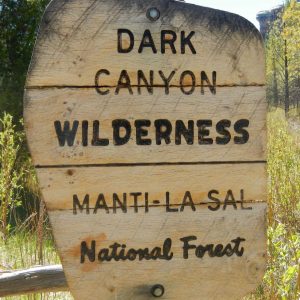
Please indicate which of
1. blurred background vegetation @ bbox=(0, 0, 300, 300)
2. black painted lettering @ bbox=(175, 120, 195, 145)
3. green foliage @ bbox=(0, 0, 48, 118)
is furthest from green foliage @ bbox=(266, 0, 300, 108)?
black painted lettering @ bbox=(175, 120, 195, 145)

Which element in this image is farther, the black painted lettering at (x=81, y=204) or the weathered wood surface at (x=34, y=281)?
the weathered wood surface at (x=34, y=281)

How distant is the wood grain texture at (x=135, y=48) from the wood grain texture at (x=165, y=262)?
0.35 meters

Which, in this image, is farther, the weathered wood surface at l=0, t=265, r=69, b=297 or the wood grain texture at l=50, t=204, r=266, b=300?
the weathered wood surface at l=0, t=265, r=69, b=297

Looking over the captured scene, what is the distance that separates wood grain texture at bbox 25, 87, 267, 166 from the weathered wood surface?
575 millimetres

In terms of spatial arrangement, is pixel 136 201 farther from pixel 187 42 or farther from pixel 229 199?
pixel 187 42

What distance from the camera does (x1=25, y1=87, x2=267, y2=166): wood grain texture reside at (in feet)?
3.80

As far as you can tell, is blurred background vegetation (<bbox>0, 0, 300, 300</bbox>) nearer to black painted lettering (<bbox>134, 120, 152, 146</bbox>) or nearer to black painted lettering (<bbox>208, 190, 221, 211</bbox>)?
black painted lettering (<bbox>208, 190, 221, 211</bbox>)

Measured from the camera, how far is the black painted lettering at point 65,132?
45.8 inches

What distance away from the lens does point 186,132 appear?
3.95ft

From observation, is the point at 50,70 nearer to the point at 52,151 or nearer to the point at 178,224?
the point at 52,151

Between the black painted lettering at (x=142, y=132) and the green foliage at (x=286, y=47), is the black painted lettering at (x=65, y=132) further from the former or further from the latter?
the green foliage at (x=286, y=47)

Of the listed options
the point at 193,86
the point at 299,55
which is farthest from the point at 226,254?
the point at 299,55

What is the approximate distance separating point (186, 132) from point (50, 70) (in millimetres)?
370

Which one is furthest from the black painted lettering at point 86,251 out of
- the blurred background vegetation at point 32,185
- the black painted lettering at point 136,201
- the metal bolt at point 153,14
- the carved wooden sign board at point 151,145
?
the blurred background vegetation at point 32,185
